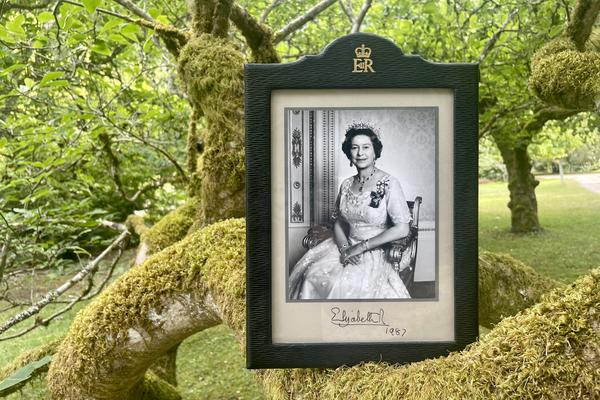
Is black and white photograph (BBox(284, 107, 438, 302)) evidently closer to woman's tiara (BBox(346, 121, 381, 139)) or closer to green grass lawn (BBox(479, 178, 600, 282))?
woman's tiara (BBox(346, 121, 381, 139))

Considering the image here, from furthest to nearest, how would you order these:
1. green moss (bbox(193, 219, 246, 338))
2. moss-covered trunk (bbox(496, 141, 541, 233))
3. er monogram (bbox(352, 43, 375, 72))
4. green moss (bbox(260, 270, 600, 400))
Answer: moss-covered trunk (bbox(496, 141, 541, 233)) → green moss (bbox(193, 219, 246, 338)) → er monogram (bbox(352, 43, 375, 72)) → green moss (bbox(260, 270, 600, 400))

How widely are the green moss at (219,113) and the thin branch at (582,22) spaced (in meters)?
1.52

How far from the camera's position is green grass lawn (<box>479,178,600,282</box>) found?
7180 mm

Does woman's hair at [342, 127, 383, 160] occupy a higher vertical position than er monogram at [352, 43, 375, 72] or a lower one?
lower

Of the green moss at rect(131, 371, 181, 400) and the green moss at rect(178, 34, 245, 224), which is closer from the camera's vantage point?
the green moss at rect(178, 34, 245, 224)

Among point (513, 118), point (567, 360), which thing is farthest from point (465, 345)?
point (513, 118)

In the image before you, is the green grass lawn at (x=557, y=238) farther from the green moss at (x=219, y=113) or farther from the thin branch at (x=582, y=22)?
the green moss at (x=219, y=113)

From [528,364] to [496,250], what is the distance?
8433 millimetres

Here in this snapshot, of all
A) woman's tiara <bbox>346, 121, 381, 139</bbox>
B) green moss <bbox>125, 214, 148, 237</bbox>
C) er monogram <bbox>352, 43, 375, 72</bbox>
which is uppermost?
er monogram <bbox>352, 43, 375, 72</bbox>

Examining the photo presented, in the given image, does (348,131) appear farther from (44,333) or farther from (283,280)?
(44,333)

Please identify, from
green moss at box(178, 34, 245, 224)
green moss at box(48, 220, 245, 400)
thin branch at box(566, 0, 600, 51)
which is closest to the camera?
green moss at box(48, 220, 245, 400)

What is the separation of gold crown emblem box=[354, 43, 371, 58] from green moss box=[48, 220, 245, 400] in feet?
2.59

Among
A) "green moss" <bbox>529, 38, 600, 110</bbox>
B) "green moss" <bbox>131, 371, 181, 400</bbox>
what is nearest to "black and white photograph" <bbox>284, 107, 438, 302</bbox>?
"green moss" <bbox>529, 38, 600, 110</bbox>
